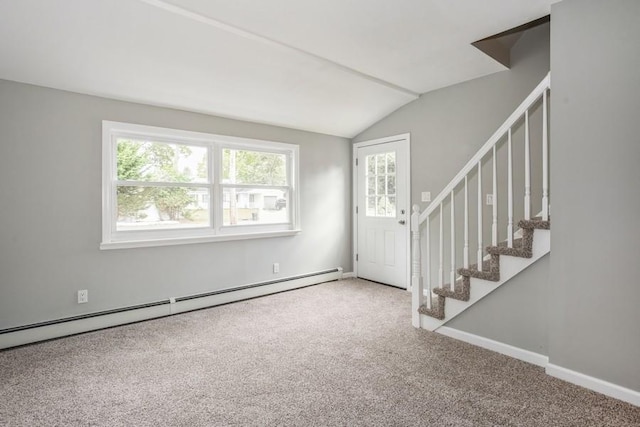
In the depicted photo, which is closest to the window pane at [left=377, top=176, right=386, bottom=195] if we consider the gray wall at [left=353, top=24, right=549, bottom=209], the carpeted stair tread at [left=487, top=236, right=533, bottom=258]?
the gray wall at [left=353, top=24, right=549, bottom=209]

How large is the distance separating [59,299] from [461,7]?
411 centimetres

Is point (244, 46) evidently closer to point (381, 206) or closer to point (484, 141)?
point (484, 141)

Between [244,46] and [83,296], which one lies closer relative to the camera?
[244,46]

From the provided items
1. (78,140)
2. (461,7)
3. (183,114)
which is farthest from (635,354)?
(78,140)

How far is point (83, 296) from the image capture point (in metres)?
3.28

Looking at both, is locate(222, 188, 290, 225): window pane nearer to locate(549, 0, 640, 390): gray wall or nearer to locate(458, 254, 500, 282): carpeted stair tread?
locate(458, 254, 500, 282): carpeted stair tread

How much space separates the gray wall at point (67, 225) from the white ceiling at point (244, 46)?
0.18m

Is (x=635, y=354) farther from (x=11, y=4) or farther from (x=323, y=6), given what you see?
(x=11, y=4)

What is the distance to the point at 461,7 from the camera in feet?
8.59

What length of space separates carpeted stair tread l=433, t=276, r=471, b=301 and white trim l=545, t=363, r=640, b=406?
0.72 metres

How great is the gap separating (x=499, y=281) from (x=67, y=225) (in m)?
3.71

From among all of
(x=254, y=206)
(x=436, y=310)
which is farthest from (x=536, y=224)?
(x=254, y=206)

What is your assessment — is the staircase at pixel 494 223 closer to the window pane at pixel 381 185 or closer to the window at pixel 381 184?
the window at pixel 381 184

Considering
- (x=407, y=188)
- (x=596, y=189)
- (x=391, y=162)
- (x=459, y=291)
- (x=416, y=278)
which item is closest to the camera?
(x=596, y=189)
